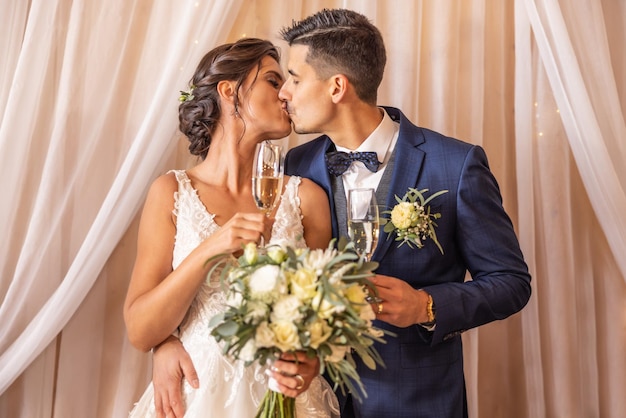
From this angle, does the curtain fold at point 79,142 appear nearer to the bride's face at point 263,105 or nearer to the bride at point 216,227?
the bride at point 216,227

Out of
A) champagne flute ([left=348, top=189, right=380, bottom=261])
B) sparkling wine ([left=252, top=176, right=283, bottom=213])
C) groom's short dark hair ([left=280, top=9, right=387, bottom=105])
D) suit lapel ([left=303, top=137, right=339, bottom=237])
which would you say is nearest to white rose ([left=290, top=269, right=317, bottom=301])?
champagne flute ([left=348, top=189, right=380, bottom=261])

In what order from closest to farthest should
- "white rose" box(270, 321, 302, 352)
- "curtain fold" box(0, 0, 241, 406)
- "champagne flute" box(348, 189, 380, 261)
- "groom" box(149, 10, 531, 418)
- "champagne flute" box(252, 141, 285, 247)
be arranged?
"white rose" box(270, 321, 302, 352) → "champagne flute" box(348, 189, 380, 261) → "champagne flute" box(252, 141, 285, 247) → "groom" box(149, 10, 531, 418) → "curtain fold" box(0, 0, 241, 406)

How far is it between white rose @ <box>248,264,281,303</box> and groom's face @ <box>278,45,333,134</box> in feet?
3.18

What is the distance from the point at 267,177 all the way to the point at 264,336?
53 centimetres

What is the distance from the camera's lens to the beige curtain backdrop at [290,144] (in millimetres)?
2416

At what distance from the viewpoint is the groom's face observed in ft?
7.52

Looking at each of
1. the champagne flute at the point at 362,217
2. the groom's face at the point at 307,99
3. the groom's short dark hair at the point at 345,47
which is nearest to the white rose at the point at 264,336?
the champagne flute at the point at 362,217

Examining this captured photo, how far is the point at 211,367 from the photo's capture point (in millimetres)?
2012

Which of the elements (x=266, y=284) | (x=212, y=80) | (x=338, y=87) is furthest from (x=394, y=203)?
(x=266, y=284)

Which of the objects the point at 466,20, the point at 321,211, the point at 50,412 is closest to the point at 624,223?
the point at 466,20

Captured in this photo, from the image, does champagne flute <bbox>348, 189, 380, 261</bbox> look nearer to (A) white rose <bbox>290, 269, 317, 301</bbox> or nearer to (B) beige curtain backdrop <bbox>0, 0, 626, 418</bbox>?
(A) white rose <bbox>290, 269, 317, 301</bbox>

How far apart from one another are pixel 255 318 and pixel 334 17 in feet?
4.36

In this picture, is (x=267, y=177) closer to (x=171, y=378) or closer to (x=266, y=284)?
(x=266, y=284)

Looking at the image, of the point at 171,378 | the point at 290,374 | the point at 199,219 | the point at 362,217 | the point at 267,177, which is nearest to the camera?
the point at 290,374
